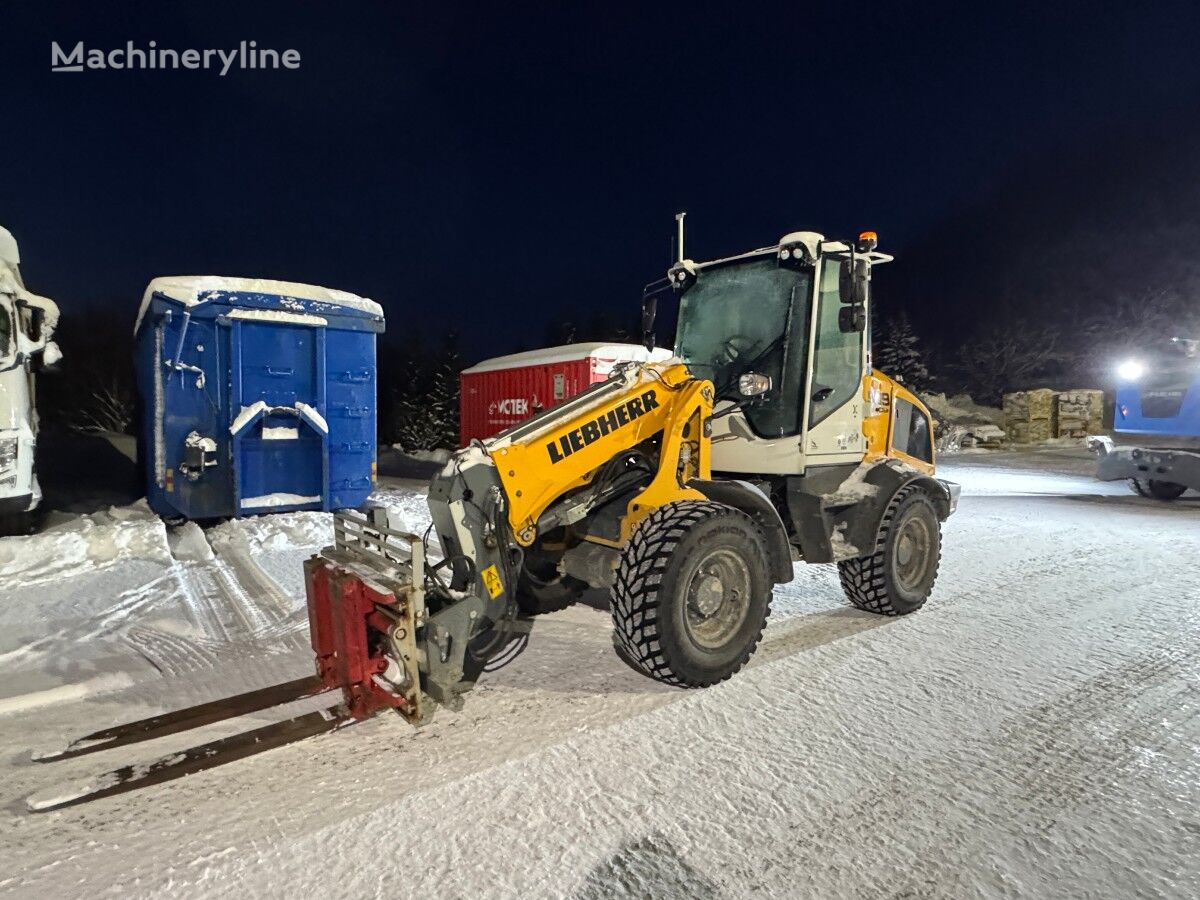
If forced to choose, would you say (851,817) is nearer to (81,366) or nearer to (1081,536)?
(1081,536)

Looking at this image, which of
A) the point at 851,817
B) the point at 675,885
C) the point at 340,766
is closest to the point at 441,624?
the point at 340,766

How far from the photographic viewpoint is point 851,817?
111 inches

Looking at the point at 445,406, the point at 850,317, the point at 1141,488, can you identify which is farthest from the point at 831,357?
the point at 445,406

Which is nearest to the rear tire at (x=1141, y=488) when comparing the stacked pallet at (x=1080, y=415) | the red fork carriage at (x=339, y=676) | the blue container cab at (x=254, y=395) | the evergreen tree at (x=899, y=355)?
the blue container cab at (x=254, y=395)

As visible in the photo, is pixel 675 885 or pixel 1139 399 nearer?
pixel 675 885

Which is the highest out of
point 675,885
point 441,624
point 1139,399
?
point 1139,399

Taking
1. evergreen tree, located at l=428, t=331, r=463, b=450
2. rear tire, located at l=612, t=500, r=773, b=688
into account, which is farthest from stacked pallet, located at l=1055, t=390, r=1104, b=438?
rear tire, located at l=612, t=500, r=773, b=688

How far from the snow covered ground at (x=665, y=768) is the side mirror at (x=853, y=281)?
229 cm

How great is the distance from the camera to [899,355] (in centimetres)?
4075

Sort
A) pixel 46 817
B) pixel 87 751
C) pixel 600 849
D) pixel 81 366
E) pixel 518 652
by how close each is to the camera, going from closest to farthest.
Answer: pixel 600 849
pixel 46 817
pixel 87 751
pixel 518 652
pixel 81 366

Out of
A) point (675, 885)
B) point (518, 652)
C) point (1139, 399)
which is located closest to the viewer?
point (675, 885)

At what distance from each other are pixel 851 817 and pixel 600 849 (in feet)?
3.34

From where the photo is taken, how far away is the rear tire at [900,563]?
5238mm

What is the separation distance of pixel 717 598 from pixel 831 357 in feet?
7.14
